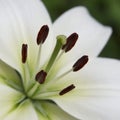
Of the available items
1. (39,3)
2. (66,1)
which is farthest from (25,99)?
(66,1)

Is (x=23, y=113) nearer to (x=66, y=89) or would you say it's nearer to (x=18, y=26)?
(x=66, y=89)

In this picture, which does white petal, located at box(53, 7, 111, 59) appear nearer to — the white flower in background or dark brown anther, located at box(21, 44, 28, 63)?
the white flower in background

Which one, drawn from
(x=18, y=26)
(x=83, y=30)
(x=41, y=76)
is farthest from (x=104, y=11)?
(x=41, y=76)

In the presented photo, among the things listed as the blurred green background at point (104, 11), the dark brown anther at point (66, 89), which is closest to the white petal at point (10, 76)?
the dark brown anther at point (66, 89)

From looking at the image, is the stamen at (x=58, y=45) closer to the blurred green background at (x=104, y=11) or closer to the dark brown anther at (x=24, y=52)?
the dark brown anther at (x=24, y=52)

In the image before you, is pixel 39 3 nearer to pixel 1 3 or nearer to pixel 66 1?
pixel 1 3
